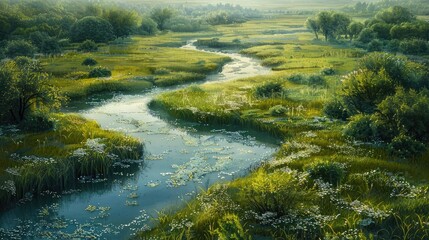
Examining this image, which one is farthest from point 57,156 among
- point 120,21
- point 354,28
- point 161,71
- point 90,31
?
point 120,21

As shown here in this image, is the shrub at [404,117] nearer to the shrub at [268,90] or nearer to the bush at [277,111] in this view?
the bush at [277,111]

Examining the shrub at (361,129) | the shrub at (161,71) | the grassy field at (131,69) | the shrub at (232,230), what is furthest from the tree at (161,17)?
the shrub at (232,230)

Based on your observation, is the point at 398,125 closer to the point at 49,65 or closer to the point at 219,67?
the point at 219,67

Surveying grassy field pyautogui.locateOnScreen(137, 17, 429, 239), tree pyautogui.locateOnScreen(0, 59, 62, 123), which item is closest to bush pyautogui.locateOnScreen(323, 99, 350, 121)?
grassy field pyautogui.locateOnScreen(137, 17, 429, 239)

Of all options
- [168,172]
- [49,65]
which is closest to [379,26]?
[49,65]

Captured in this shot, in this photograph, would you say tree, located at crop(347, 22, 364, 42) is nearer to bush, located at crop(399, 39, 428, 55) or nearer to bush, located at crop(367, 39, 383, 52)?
bush, located at crop(367, 39, 383, 52)
